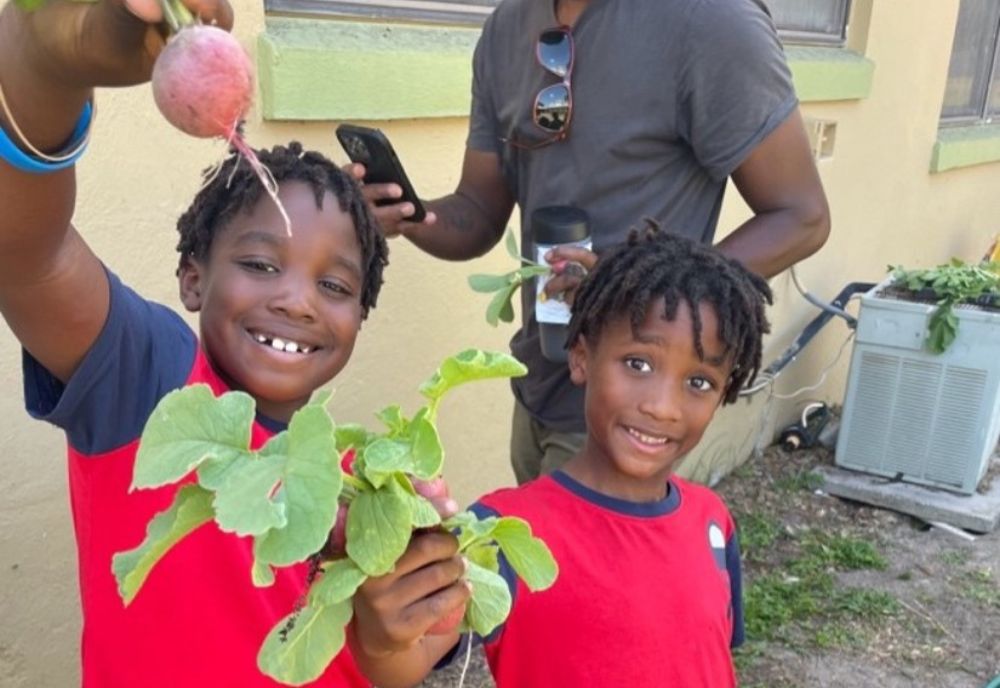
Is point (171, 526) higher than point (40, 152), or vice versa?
point (40, 152)

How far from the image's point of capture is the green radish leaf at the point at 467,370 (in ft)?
3.32

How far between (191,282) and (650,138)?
0.96 metres

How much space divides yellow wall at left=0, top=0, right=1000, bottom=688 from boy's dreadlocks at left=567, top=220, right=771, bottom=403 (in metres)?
1.09

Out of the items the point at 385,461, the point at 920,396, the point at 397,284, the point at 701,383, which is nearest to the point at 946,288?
the point at 920,396

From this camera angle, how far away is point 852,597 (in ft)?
12.5

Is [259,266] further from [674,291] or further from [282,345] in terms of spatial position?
[674,291]

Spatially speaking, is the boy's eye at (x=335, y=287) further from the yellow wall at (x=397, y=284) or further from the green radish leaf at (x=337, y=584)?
the yellow wall at (x=397, y=284)

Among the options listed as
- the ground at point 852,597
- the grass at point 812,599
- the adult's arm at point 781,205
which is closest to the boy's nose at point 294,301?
the adult's arm at point 781,205

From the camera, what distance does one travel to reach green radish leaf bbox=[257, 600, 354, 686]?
963 millimetres

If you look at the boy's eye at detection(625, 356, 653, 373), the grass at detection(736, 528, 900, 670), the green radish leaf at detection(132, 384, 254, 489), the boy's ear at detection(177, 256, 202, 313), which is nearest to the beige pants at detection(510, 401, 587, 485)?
the boy's eye at detection(625, 356, 653, 373)

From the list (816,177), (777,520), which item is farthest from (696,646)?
(777,520)

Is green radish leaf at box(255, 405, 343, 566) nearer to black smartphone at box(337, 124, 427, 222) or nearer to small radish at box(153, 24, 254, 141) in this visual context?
small radish at box(153, 24, 254, 141)

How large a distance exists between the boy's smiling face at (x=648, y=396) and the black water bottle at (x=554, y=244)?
0.81 ft

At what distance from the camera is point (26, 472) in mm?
2240
